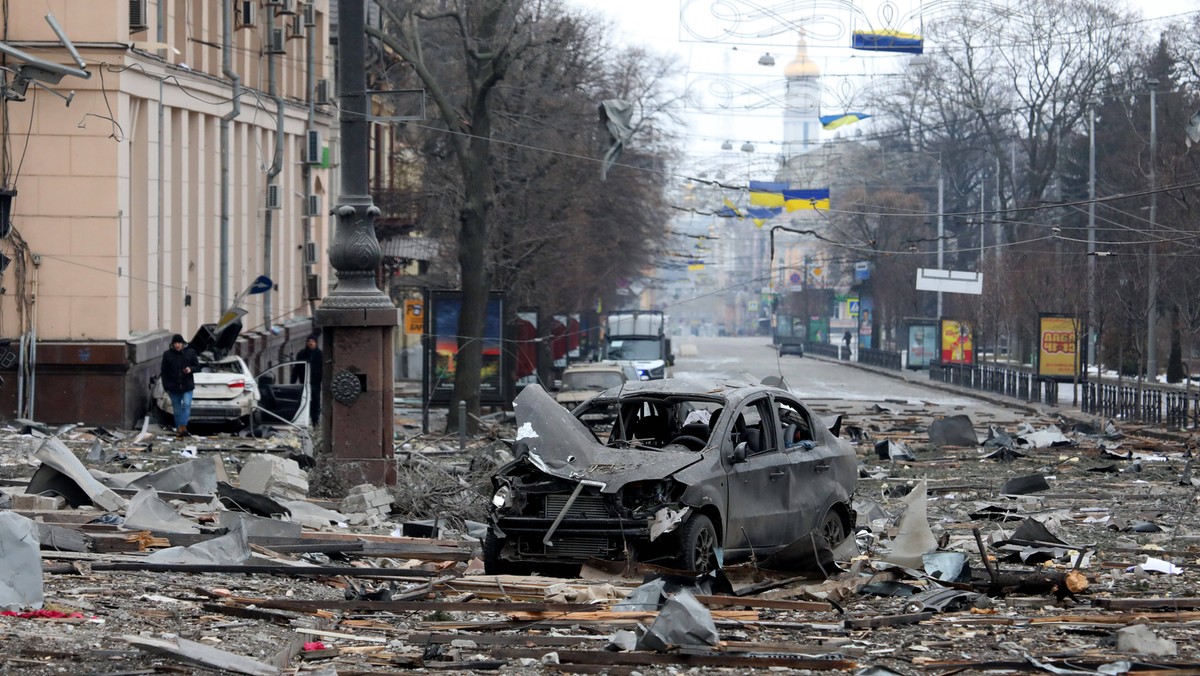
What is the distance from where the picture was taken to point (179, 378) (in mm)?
25281

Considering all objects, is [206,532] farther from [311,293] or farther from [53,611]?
[311,293]

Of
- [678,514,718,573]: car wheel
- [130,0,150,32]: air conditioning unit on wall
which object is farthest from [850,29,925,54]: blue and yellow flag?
[678,514,718,573]: car wheel

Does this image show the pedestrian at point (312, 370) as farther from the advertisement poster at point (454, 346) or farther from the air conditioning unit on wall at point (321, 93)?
the air conditioning unit on wall at point (321, 93)

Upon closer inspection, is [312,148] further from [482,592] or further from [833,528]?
[482,592]

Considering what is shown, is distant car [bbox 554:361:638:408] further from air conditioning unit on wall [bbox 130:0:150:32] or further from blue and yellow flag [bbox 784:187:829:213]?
air conditioning unit on wall [bbox 130:0:150:32]

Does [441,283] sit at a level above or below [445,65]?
below

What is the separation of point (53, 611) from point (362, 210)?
8799mm

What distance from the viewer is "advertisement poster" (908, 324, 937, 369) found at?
213 feet

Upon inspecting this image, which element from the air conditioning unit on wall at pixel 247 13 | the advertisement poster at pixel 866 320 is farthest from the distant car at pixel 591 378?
the advertisement poster at pixel 866 320

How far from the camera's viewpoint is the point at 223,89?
33562 mm

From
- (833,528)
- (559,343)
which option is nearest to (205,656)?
(833,528)

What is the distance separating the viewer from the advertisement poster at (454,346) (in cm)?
3181

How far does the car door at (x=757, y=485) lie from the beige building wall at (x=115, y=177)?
17336 mm

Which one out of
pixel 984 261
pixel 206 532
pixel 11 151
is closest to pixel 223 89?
pixel 11 151
